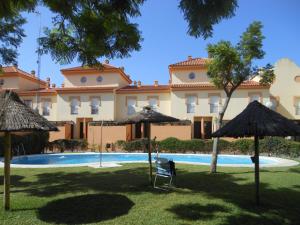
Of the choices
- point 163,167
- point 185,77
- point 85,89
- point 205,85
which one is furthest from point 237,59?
point 85,89

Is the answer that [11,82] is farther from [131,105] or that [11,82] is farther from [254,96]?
[254,96]

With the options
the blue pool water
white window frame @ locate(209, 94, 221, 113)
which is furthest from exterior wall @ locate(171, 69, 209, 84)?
the blue pool water

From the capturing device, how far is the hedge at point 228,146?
22.7 metres

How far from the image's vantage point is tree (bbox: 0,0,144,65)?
469 centimetres

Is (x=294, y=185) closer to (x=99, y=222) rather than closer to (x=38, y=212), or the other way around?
(x=99, y=222)

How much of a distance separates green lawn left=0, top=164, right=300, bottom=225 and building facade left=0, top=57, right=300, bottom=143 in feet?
58.6

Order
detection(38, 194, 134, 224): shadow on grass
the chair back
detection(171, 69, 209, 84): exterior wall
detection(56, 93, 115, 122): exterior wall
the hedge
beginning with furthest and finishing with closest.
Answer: detection(56, 93, 115, 122): exterior wall < detection(171, 69, 209, 84): exterior wall < the hedge < the chair back < detection(38, 194, 134, 224): shadow on grass

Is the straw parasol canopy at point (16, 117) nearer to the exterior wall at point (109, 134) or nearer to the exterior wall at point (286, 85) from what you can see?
the exterior wall at point (109, 134)

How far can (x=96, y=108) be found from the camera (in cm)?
3256

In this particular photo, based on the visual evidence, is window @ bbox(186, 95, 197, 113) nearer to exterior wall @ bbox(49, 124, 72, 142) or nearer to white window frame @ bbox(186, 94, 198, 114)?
white window frame @ bbox(186, 94, 198, 114)

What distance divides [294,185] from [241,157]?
1132 cm

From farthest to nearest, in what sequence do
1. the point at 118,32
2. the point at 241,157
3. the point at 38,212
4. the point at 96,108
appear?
the point at 96,108 < the point at 241,157 < the point at 38,212 < the point at 118,32

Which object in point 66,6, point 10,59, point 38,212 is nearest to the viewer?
point 66,6

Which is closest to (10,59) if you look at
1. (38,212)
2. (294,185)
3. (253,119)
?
(38,212)
